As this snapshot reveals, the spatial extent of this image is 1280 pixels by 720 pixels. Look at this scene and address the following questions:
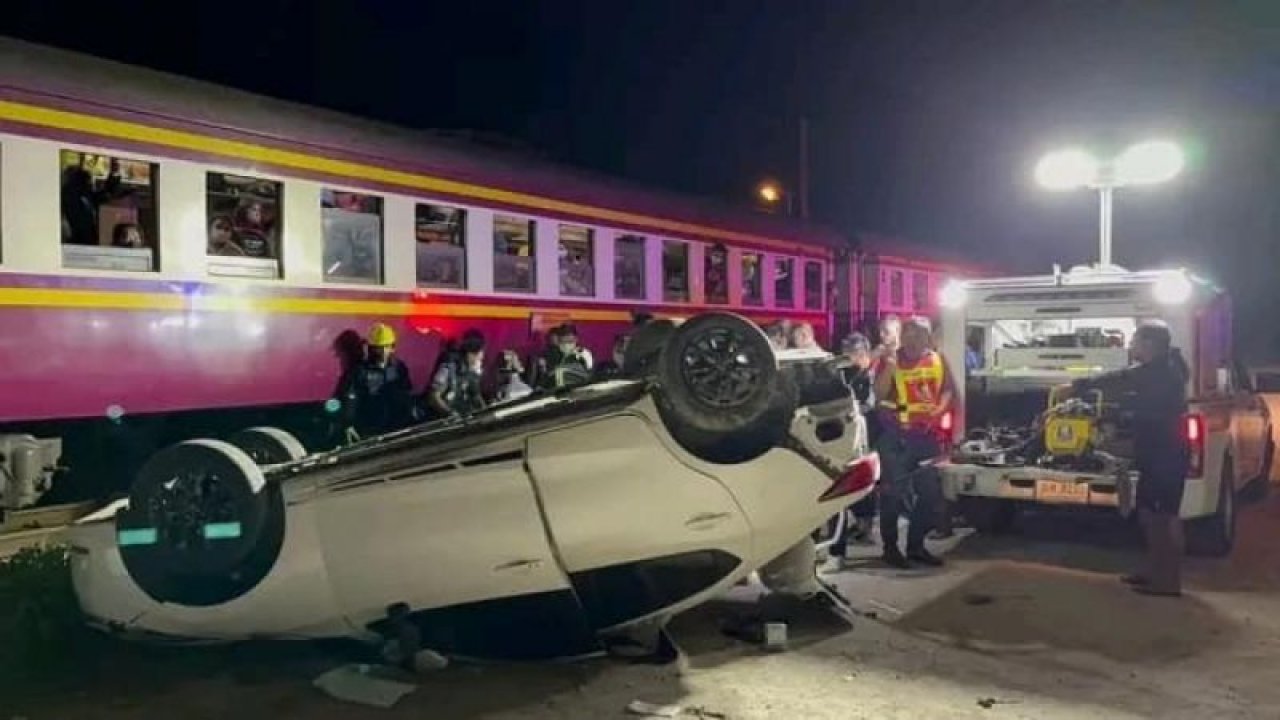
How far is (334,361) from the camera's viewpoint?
8898 millimetres

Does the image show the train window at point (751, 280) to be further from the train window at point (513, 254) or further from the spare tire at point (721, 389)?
the spare tire at point (721, 389)

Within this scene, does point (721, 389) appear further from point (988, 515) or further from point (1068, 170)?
point (1068, 170)

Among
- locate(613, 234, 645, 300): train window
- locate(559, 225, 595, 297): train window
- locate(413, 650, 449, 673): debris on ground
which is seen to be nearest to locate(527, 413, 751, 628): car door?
locate(413, 650, 449, 673): debris on ground

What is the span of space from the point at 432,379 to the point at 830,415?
4.66 meters

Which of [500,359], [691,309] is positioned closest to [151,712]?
[500,359]

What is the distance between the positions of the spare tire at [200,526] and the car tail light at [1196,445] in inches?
224

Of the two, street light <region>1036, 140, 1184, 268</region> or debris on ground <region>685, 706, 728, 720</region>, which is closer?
debris on ground <region>685, 706, 728, 720</region>

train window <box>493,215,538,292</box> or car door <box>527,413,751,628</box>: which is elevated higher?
train window <box>493,215,538,292</box>

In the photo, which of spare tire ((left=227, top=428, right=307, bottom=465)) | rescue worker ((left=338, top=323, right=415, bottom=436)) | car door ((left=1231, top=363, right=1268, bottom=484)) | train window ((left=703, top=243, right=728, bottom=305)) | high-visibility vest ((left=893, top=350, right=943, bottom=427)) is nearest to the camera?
spare tire ((left=227, top=428, right=307, bottom=465))

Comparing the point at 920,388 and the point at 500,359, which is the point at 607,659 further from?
the point at 500,359

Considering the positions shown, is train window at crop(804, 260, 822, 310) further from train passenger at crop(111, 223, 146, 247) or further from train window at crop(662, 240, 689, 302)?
train passenger at crop(111, 223, 146, 247)

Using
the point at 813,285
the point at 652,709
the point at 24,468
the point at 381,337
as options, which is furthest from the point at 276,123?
the point at 813,285

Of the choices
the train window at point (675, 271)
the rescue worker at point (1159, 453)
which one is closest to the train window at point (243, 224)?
the train window at point (675, 271)

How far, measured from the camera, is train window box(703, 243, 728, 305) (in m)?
13.9
